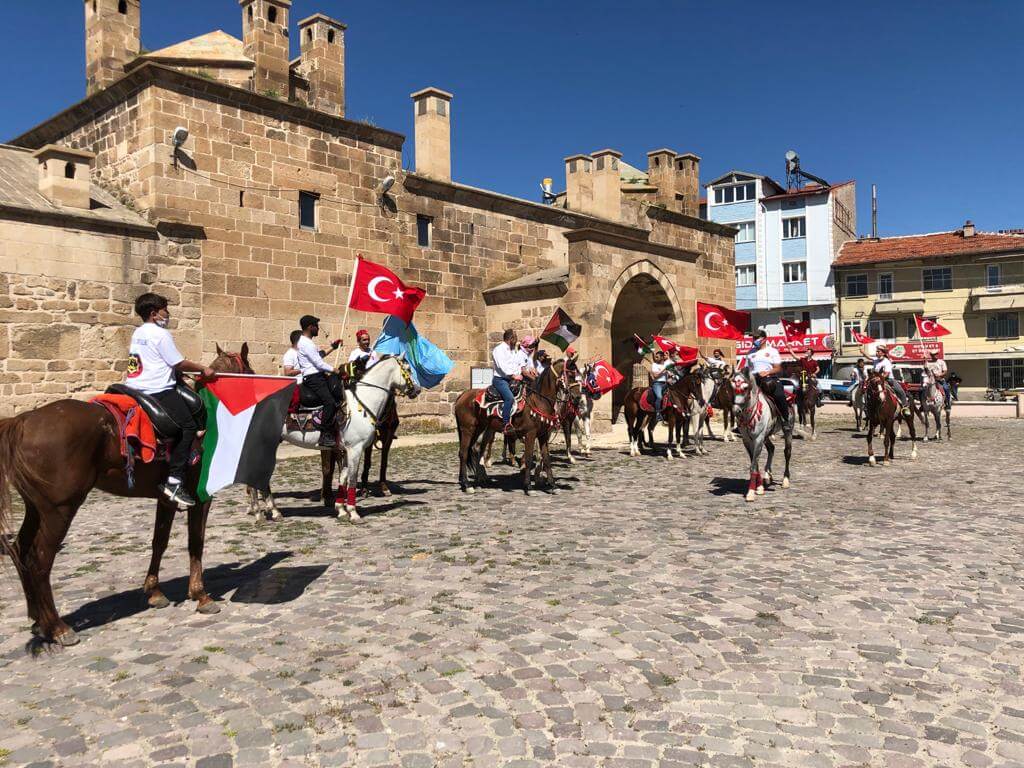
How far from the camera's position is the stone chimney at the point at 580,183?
2616 cm

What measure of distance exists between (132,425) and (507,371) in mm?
6446

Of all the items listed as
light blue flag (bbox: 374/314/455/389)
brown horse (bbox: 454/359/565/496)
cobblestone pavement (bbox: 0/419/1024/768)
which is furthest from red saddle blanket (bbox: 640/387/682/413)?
cobblestone pavement (bbox: 0/419/1024/768)

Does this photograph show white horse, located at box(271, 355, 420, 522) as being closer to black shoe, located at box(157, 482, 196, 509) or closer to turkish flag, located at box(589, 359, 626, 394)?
black shoe, located at box(157, 482, 196, 509)

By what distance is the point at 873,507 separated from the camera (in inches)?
374

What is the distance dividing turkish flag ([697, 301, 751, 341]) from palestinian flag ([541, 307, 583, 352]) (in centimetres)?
554

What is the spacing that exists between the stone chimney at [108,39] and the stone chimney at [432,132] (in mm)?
7373

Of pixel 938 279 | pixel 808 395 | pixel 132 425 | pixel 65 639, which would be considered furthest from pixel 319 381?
pixel 938 279

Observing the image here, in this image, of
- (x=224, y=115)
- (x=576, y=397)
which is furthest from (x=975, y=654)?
(x=224, y=115)

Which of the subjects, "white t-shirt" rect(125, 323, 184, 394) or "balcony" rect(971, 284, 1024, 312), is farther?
"balcony" rect(971, 284, 1024, 312)

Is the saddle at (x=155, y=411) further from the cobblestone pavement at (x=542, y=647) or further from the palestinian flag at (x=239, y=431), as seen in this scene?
the cobblestone pavement at (x=542, y=647)

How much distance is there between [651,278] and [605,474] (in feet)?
39.2

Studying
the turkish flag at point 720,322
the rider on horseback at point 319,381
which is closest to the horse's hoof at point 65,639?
the rider on horseback at point 319,381

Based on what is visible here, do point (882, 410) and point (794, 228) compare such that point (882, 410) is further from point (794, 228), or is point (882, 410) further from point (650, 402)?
point (794, 228)

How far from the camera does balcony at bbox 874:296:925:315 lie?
4747cm
